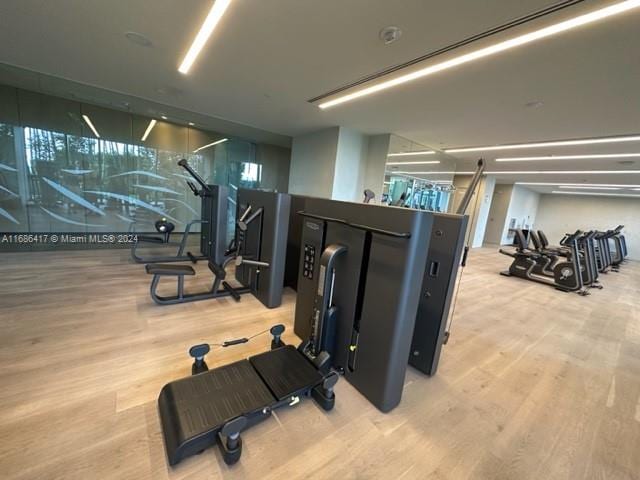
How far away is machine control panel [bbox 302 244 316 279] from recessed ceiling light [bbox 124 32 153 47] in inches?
113

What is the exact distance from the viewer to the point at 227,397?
148cm

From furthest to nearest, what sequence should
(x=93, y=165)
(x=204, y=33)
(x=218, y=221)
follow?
(x=93, y=165), (x=218, y=221), (x=204, y=33)

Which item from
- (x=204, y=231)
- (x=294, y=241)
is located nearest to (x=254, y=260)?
(x=294, y=241)

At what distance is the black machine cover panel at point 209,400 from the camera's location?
128 cm

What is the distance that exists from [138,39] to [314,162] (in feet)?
12.6

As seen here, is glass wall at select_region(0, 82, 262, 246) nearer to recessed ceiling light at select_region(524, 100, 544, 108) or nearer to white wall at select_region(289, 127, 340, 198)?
white wall at select_region(289, 127, 340, 198)

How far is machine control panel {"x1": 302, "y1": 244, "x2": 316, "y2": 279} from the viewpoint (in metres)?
2.28

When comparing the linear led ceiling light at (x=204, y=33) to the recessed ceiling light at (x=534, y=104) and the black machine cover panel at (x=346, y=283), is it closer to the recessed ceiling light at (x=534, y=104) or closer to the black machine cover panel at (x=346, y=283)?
the black machine cover panel at (x=346, y=283)

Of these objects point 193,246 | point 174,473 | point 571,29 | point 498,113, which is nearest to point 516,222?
point 498,113

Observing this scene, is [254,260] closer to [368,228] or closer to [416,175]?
[368,228]

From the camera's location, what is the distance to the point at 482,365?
2342mm

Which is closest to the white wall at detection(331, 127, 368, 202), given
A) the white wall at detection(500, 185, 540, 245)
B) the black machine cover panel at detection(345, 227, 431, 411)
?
the black machine cover panel at detection(345, 227, 431, 411)

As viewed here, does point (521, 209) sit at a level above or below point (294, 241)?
above

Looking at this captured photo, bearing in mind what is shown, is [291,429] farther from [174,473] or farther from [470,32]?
[470,32]
